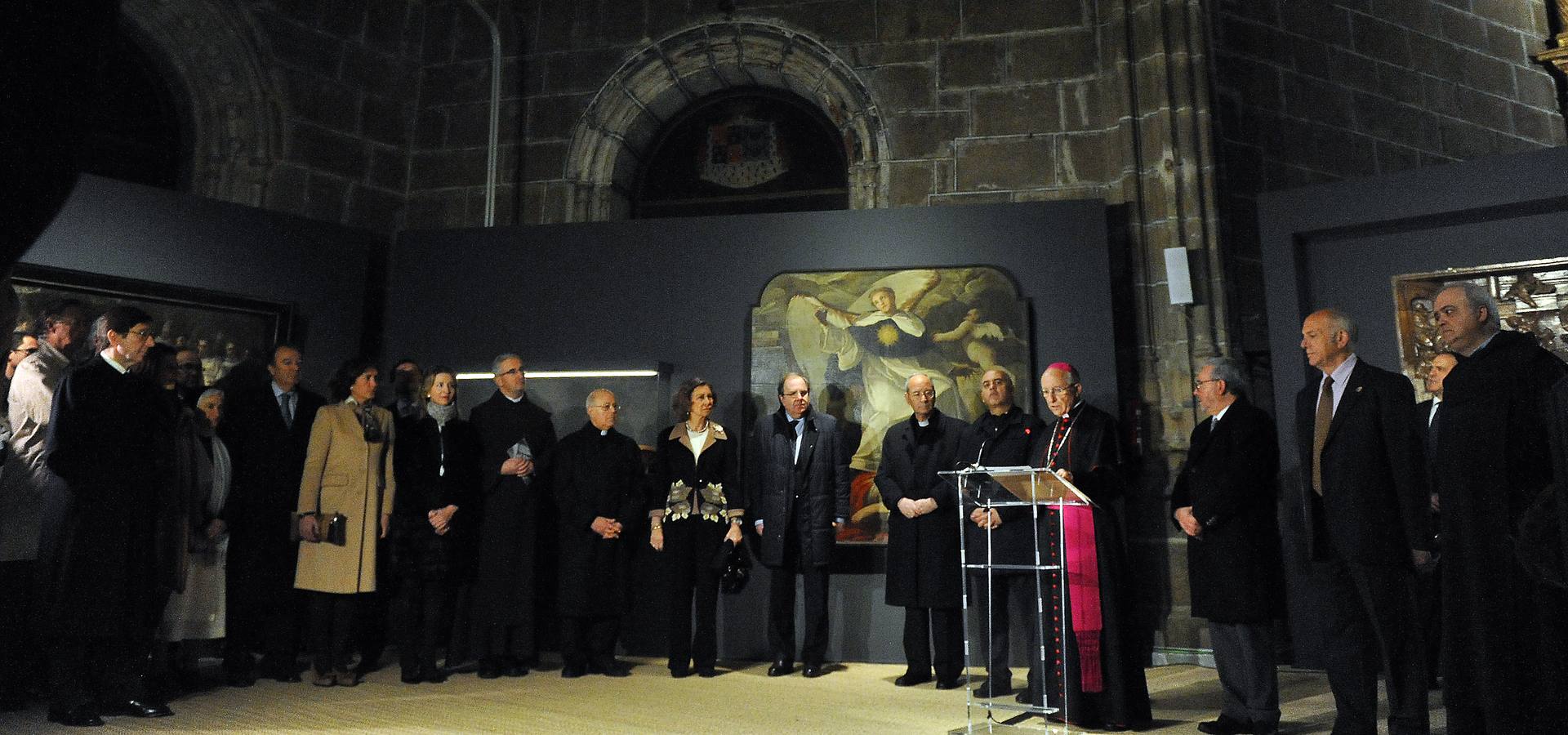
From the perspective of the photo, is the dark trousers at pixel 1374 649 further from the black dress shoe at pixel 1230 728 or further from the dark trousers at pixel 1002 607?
the dark trousers at pixel 1002 607

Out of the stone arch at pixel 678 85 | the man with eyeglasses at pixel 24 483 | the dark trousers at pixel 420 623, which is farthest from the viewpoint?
the stone arch at pixel 678 85

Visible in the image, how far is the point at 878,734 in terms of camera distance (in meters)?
4.38

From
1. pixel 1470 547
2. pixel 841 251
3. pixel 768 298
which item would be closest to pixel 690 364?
pixel 768 298

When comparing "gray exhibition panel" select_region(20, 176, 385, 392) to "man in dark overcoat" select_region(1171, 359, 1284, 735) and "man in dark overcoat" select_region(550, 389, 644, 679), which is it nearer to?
"man in dark overcoat" select_region(550, 389, 644, 679)

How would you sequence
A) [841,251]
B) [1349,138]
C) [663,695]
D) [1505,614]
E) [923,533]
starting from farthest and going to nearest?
[1349,138] < [841,251] < [923,533] < [663,695] < [1505,614]

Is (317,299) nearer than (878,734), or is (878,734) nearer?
(878,734)

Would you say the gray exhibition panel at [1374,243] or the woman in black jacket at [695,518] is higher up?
the gray exhibition panel at [1374,243]

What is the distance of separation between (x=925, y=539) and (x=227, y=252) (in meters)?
4.82

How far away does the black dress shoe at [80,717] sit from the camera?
4305 millimetres

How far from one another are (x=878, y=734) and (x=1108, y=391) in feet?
10.7

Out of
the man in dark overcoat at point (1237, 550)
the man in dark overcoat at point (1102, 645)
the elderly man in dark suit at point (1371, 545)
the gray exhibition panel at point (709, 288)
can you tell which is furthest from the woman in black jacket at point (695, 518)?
the elderly man in dark suit at point (1371, 545)

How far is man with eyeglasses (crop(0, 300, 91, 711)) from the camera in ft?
15.4

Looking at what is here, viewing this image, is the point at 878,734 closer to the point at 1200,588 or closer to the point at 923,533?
the point at 1200,588

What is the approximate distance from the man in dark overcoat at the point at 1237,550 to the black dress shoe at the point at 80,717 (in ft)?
14.1
